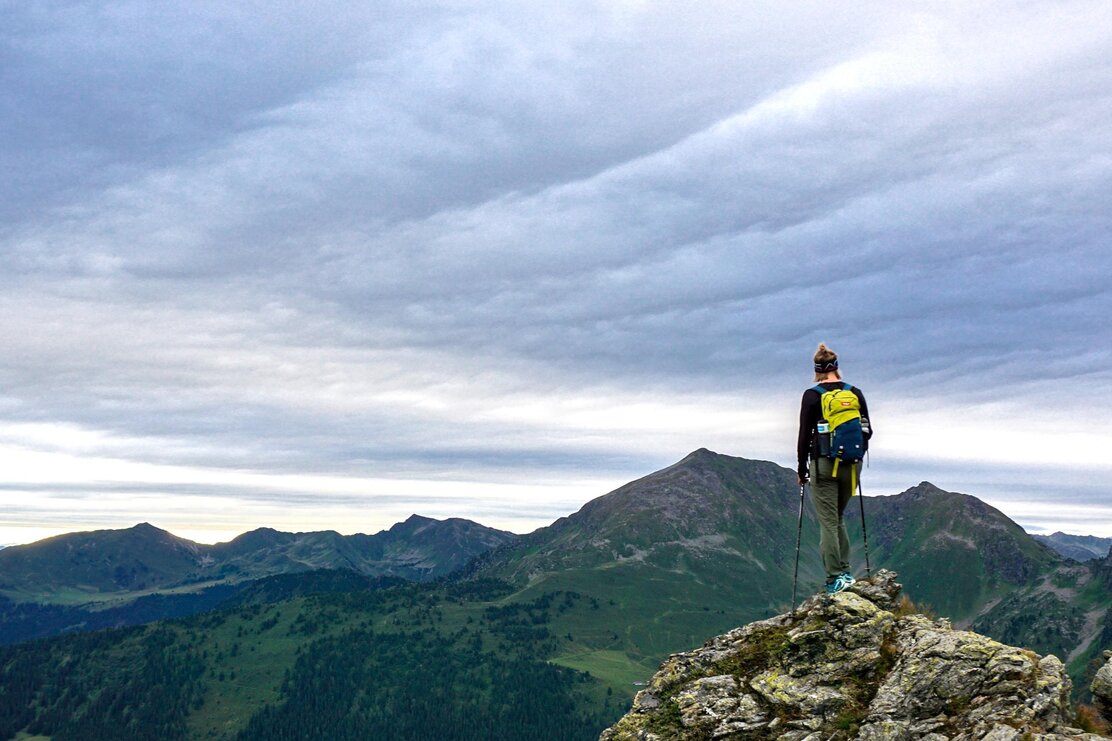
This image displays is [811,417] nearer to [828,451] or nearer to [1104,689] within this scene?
[828,451]

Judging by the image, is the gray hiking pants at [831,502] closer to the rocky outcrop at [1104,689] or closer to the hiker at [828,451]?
the hiker at [828,451]

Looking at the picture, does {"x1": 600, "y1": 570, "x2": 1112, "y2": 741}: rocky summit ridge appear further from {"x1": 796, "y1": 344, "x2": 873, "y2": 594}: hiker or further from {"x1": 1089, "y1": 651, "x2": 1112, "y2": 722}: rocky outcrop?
{"x1": 796, "y1": 344, "x2": 873, "y2": 594}: hiker

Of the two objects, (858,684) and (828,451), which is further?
(828,451)

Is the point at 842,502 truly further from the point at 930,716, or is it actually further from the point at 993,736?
the point at 993,736

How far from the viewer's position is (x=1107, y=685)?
16.7 meters

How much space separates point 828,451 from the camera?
22.0 meters

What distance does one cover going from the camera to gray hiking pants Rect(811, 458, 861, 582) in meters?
22.2

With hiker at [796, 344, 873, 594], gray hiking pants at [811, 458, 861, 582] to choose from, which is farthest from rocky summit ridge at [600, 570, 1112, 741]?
hiker at [796, 344, 873, 594]

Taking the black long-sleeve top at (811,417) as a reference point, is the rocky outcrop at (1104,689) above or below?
below

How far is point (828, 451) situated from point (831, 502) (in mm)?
1654

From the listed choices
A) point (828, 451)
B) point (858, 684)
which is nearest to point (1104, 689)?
point (858, 684)

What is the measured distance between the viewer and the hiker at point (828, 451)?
2189cm

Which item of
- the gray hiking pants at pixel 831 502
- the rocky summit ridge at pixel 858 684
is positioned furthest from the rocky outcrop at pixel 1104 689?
the gray hiking pants at pixel 831 502

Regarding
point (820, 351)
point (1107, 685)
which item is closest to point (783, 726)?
point (1107, 685)
